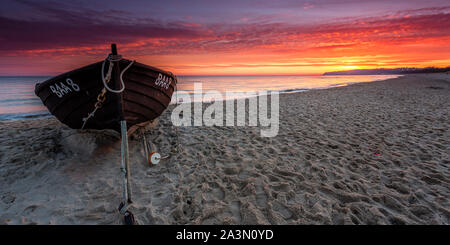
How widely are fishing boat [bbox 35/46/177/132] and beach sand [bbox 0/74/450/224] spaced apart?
851 millimetres

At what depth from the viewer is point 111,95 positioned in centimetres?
369

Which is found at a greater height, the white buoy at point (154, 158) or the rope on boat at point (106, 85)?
the rope on boat at point (106, 85)

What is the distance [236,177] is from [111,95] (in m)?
2.77

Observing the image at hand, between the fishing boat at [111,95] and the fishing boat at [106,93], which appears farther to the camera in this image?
the fishing boat at [106,93]

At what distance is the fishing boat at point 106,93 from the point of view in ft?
10.8

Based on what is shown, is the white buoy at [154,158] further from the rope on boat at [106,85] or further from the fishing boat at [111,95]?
the rope on boat at [106,85]

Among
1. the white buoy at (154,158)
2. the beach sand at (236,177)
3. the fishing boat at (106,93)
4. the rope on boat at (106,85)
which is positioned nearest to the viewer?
the beach sand at (236,177)

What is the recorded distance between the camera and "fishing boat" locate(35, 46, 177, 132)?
130 inches

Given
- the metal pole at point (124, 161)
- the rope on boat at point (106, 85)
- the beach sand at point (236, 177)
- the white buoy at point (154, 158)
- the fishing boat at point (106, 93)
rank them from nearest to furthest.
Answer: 1. the beach sand at point (236, 177)
2. the metal pole at point (124, 161)
3. the rope on boat at point (106, 85)
4. the fishing boat at point (106, 93)
5. the white buoy at point (154, 158)

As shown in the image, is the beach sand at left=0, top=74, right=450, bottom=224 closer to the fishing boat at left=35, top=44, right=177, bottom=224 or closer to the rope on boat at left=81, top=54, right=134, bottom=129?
the fishing boat at left=35, top=44, right=177, bottom=224

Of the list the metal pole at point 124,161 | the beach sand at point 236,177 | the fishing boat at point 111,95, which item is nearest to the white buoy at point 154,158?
the beach sand at point 236,177
